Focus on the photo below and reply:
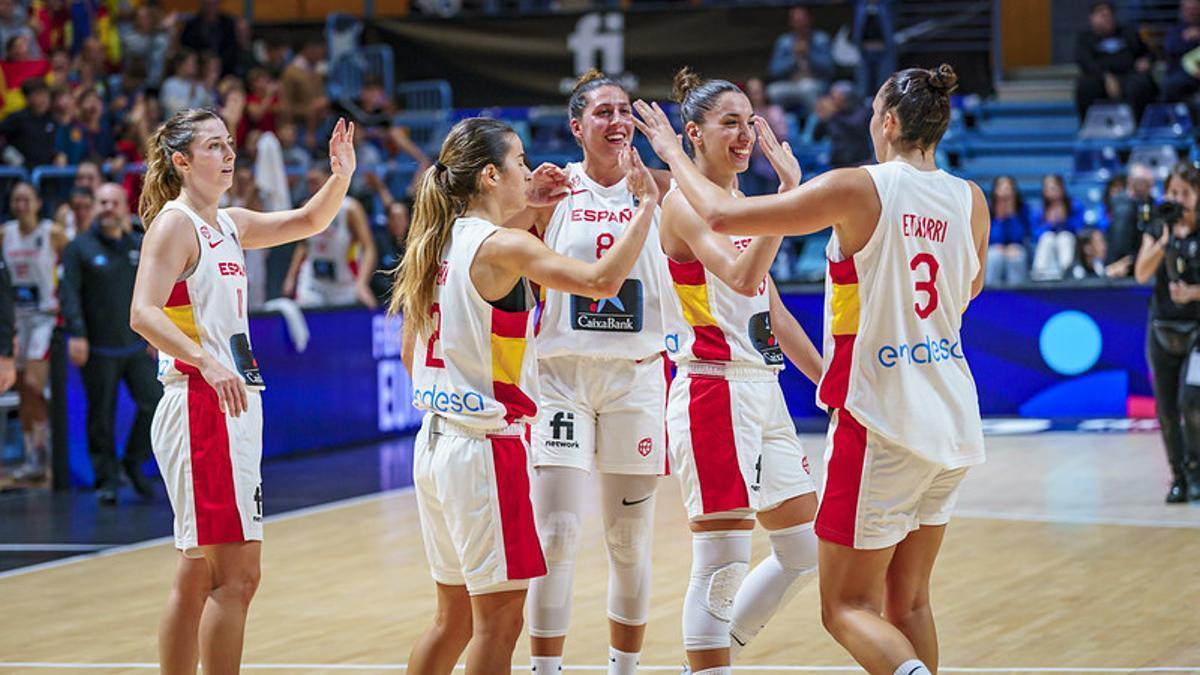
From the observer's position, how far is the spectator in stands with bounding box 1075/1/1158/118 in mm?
18109

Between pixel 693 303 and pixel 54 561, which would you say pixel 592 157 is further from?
pixel 54 561

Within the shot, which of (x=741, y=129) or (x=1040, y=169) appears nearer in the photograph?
(x=741, y=129)

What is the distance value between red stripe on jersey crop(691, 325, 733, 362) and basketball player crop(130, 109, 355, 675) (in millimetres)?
1417

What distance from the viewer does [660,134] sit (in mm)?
4836

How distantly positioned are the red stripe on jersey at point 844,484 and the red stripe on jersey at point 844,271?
362 mm

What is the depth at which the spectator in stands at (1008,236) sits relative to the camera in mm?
14789

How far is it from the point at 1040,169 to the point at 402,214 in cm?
728

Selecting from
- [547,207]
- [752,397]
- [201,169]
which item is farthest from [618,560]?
[201,169]

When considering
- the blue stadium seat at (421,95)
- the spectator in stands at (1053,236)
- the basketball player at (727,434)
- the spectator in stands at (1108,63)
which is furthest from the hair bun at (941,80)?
the blue stadium seat at (421,95)

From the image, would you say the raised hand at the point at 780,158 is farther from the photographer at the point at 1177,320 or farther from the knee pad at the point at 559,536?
the photographer at the point at 1177,320

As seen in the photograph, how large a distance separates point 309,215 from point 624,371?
120 cm

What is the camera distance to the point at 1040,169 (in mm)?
18391

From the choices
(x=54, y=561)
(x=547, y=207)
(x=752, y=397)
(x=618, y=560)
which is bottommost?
(x=54, y=561)

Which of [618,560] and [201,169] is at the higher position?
[201,169]
